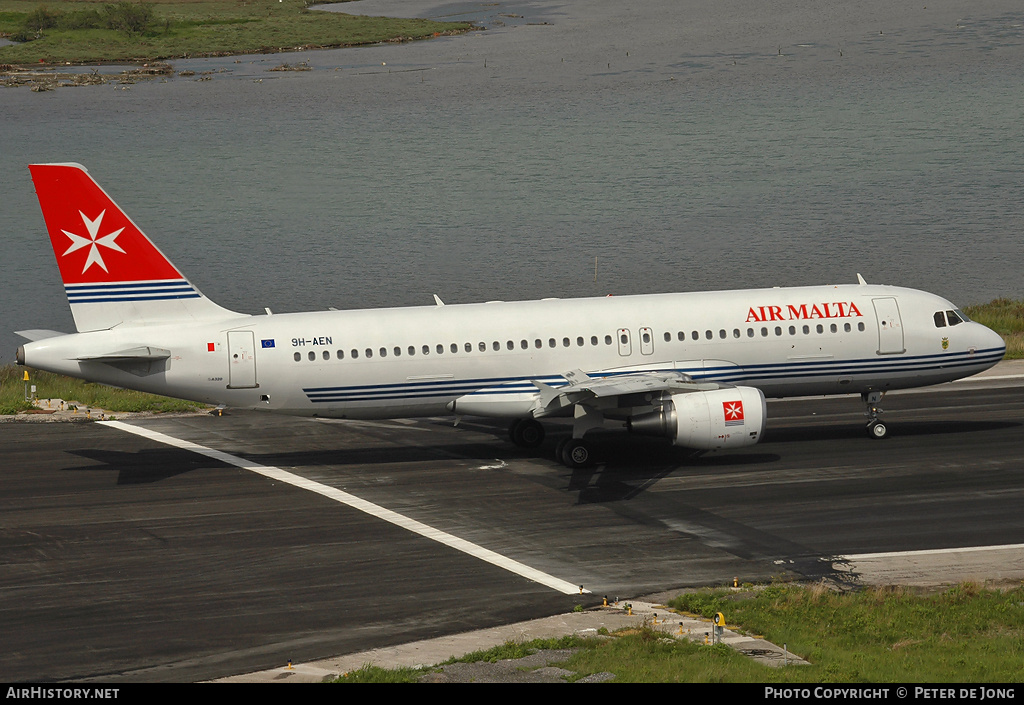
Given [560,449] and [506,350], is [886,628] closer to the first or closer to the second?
[560,449]

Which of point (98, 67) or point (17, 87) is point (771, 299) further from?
point (98, 67)

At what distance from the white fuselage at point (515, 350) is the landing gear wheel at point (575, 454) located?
5.88ft

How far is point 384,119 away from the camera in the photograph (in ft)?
383

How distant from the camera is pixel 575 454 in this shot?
3628 centimetres

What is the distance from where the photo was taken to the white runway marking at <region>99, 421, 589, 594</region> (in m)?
27.3

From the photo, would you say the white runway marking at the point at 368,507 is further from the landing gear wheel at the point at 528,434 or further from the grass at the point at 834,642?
the landing gear wheel at the point at 528,434

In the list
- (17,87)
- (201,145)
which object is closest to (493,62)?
(201,145)

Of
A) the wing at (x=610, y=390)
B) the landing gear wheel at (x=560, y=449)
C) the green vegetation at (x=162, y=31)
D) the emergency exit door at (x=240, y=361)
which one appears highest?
the green vegetation at (x=162, y=31)

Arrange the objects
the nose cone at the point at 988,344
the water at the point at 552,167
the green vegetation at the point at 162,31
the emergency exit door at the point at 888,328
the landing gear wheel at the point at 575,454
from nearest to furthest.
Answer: the landing gear wheel at the point at 575,454 < the emergency exit door at the point at 888,328 < the nose cone at the point at 988,344 < the water at the point at 552,167 < the green vegetation at the point at 162,31

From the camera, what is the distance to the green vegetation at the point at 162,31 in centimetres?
14425

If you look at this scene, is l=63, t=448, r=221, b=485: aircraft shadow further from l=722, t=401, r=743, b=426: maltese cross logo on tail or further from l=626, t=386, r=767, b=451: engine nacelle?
l=722, t=401, r=743, b=426: maltese cross logo on tail

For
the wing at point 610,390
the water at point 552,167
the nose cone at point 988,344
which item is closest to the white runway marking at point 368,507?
the wing at point 610,390

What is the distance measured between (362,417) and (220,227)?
5508cm

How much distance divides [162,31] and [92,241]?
4858 inches
